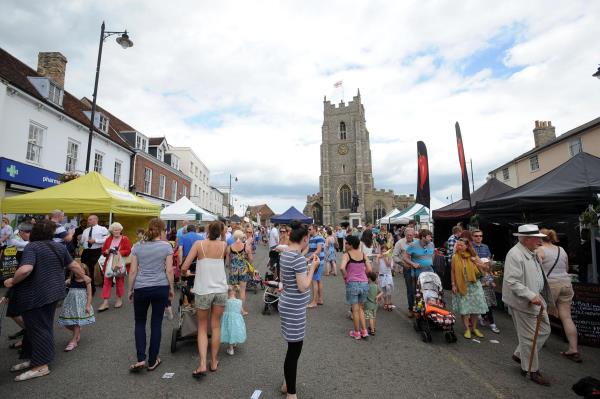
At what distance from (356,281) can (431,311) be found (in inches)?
52.0

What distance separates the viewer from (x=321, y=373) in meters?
3.59

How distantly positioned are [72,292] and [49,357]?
982 mm

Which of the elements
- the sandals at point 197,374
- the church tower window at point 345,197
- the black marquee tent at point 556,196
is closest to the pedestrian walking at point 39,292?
the sandals at point 197,374

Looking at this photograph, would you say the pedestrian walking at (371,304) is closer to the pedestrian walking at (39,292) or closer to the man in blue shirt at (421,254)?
the man in blue shirt at (421,254)

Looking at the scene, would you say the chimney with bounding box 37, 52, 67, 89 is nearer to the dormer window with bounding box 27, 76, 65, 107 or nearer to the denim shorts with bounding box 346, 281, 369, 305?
the dormer window with bounding box 27, 76, 65, 107

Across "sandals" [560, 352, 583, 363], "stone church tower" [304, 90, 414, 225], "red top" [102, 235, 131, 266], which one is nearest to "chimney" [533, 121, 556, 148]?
"stone church tower" [304, 90, 414, 225]

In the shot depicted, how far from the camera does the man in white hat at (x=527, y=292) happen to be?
3488 mm

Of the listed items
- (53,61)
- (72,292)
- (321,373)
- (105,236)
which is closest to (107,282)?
(105,236)

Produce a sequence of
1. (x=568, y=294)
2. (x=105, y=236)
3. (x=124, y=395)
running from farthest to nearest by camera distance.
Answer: (x=105, y=236), (x=568, y=294), (x=124, y=395)

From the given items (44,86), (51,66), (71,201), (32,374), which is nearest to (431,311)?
(32,374)

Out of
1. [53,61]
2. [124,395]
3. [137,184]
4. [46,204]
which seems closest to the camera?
[124,395]

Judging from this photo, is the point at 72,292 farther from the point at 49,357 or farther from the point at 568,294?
the point at 568,294

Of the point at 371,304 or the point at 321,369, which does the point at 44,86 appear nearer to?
the point at 371,304

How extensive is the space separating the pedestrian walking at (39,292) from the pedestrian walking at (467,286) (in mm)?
5976
